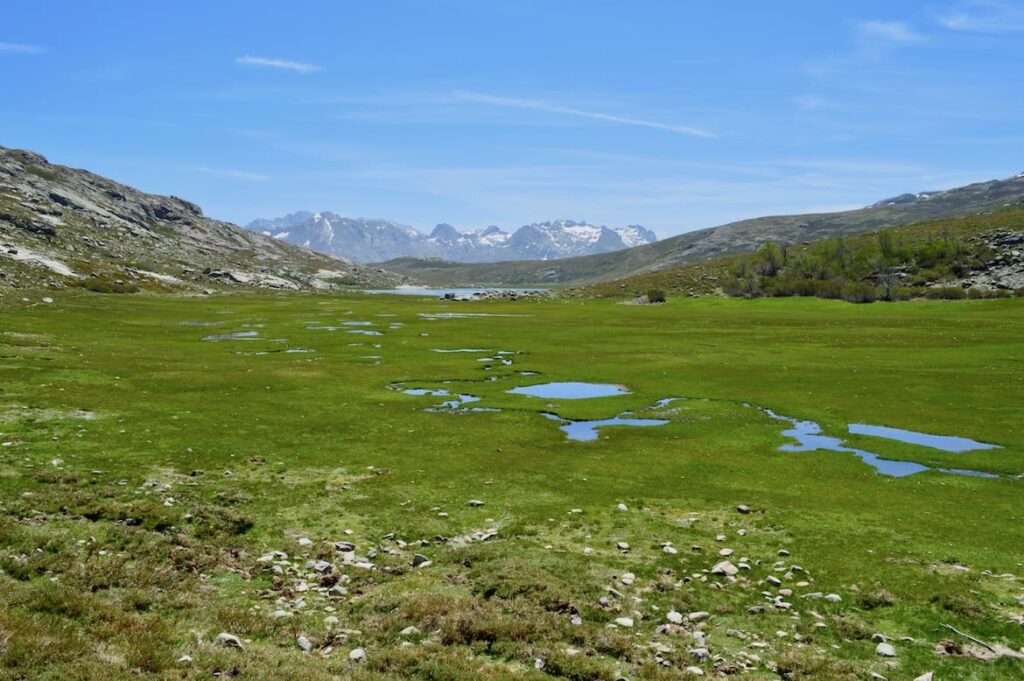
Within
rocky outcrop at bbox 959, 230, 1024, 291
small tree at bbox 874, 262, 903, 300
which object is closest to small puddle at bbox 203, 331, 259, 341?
small tree at bbox 874, 262, 903, 300

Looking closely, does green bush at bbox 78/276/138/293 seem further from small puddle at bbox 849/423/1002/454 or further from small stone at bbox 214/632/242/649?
small stone at bbox 214/632/242/649

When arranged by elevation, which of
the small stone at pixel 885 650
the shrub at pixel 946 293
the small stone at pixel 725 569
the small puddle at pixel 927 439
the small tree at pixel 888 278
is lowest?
the small puddle at pixel 927 439

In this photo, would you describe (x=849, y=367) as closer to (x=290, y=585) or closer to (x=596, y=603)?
(x=596, y=603)

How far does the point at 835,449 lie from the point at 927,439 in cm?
728

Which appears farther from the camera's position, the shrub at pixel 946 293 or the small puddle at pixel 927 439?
the shrub at pixel 946 293

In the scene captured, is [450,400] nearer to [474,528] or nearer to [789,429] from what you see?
[789,429]

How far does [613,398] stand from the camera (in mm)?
52469

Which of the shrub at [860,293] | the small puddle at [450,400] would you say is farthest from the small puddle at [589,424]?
the shrub at [860,293]

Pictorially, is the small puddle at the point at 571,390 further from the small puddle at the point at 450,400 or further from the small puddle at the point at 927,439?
the small puddle at the point at 927,439

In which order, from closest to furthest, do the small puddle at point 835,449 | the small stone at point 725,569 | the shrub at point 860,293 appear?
1. the small stone at point 725,569
2. the small puddle at point 835,449
3. the shrub at point 860,293

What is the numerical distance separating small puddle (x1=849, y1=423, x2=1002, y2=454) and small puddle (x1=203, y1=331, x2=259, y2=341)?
7840 centimetres

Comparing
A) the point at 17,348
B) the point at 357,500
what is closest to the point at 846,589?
the point at 357,500

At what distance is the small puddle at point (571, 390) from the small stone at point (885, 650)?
3781 centimetres

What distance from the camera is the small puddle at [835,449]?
1289 inches
